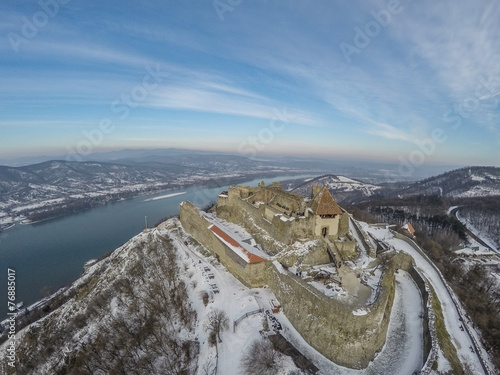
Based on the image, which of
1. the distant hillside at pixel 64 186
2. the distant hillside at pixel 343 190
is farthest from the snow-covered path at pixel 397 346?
the distant hillside at pixel 64 186

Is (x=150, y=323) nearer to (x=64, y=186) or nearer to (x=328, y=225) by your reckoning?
(x=328, y=225)

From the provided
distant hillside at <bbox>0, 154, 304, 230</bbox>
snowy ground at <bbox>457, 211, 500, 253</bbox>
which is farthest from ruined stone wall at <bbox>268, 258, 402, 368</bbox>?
distant hillside at <bbox>0, 154, 304, 230</bbox>

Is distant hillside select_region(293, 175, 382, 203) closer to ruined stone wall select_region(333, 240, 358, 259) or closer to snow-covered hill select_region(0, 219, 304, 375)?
ruined stone wall select_region(333, 240, 358, 259)

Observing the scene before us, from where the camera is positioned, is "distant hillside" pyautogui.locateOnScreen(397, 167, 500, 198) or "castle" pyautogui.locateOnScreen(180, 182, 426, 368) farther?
Result: "distant hillside" pyautogui.locateOnScreen(397, 167, 500, 198)

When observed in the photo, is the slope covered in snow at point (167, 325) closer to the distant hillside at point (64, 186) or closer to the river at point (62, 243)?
the river at point (62, 243)

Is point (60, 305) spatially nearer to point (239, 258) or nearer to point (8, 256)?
point (239, 258)

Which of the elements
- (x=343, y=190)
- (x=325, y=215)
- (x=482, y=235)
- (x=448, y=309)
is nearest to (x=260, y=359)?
(x=325, y=215)
